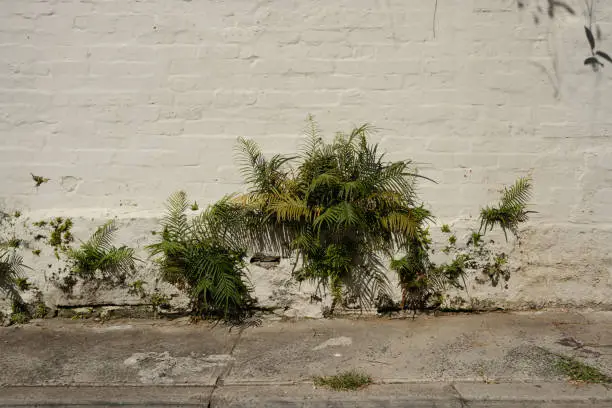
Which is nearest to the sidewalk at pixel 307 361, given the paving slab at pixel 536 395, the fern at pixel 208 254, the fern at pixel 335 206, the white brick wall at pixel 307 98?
the paving slab at pixel 536 395

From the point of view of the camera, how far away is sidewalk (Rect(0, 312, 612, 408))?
360 cm

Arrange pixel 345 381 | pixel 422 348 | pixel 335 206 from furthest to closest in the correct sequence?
pixel 335 206, pixel 422 348, pixel 345 381

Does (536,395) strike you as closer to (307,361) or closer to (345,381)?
(345,381)

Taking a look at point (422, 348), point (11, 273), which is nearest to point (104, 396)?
point (11, 273)

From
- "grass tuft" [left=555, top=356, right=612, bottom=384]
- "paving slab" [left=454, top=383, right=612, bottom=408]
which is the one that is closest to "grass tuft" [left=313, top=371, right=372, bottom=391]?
"paving slab" [left=454, top=383, right=612, bottom=408]

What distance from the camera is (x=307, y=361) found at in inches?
161

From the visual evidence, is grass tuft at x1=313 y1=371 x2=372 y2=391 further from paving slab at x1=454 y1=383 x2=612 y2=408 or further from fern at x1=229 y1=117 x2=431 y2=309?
fern at x1=229 y1=117 x2=431 y2=309

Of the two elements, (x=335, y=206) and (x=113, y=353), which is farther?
(x=335, y=206)

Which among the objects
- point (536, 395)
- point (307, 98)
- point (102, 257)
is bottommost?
point (536, 395)

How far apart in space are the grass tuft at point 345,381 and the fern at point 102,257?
6.75 feet

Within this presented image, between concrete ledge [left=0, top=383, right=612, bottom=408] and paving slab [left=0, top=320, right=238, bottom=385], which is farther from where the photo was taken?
paving slab [left=0, top=320, right=238, bottom=385]

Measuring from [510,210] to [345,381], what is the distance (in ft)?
7.05

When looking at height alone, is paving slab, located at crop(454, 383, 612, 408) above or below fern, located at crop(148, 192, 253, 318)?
below

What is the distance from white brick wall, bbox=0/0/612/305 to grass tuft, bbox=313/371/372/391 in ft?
5.82
